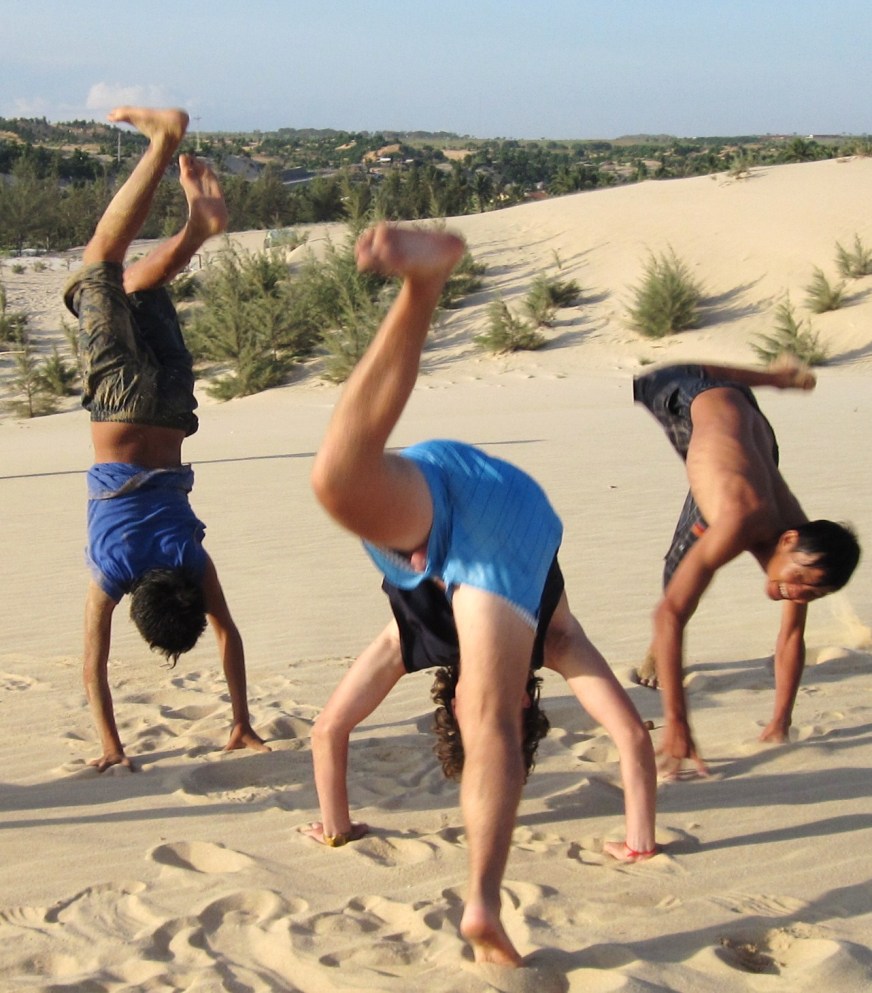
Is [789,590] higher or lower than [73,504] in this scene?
higher

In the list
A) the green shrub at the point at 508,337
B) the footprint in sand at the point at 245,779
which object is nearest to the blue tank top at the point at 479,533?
the footprint in sand at the point at 245,779

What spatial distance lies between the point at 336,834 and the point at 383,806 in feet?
1.17

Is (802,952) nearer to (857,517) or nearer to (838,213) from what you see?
(857,517)

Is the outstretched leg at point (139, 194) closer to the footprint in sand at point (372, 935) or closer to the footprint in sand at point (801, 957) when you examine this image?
the footprint in sand at point (372, 935)

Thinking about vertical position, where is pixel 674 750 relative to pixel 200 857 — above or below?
above

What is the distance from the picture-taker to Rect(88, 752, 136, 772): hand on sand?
4547 mm

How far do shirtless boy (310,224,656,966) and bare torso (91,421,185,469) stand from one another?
1.60 m

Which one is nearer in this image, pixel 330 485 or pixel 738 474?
pixel 330 485

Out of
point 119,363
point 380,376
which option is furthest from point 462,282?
point 380,376

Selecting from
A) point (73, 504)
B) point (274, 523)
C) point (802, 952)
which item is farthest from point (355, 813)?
point (73, 504)

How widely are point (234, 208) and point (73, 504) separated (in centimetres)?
2768

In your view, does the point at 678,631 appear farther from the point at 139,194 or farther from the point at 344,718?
the point at 139,194

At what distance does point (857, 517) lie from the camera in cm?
903

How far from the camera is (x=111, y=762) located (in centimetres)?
457
